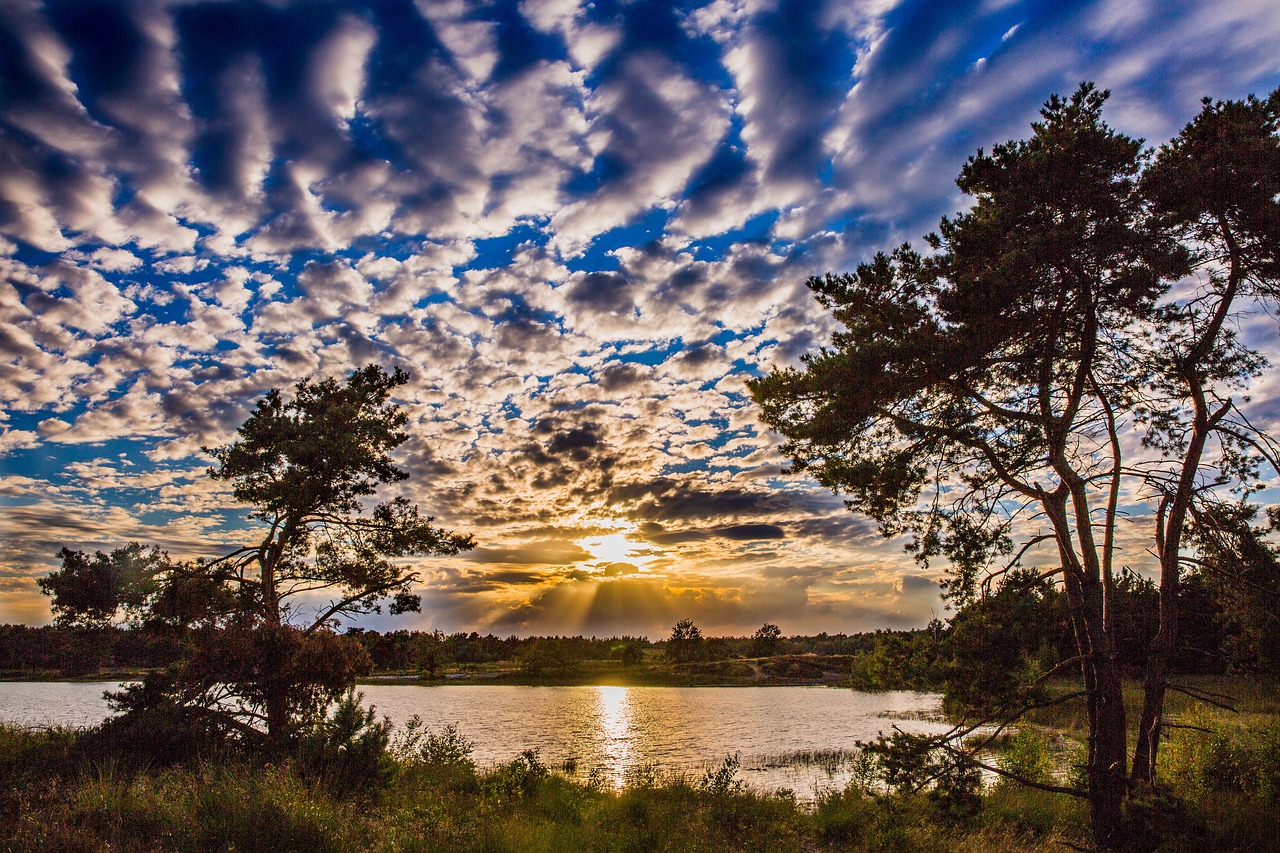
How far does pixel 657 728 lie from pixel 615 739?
7.26 m

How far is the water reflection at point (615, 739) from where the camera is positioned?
25.3 meters

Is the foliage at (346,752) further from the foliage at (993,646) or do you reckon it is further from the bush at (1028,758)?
the bush at (1028,758)

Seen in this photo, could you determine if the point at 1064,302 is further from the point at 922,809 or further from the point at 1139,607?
the point at 922,809

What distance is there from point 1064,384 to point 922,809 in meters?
12.1

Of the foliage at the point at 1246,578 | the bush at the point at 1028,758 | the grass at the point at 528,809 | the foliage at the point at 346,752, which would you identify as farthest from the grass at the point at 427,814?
the foliage at the point at 1246,578

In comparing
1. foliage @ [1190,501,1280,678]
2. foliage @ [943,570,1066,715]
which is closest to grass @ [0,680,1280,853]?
foliage @ [1190,501,1280,678]

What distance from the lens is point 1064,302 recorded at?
1219cm

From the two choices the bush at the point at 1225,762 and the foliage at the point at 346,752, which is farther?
the bush at the point at 1225,762

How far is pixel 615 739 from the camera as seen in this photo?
129ft

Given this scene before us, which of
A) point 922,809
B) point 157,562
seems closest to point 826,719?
point 922,809

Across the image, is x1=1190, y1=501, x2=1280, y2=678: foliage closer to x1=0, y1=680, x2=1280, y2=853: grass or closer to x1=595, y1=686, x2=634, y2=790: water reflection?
x1=0, y1=680, x2=1280, y2=853: grass

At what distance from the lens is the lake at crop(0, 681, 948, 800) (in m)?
27.1

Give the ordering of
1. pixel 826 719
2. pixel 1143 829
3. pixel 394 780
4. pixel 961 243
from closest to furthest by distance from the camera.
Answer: pixel 1143 829 → pixel 961 243 → pixel 394 780 → pixel 826 719

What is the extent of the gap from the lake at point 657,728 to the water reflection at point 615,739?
62 mm
